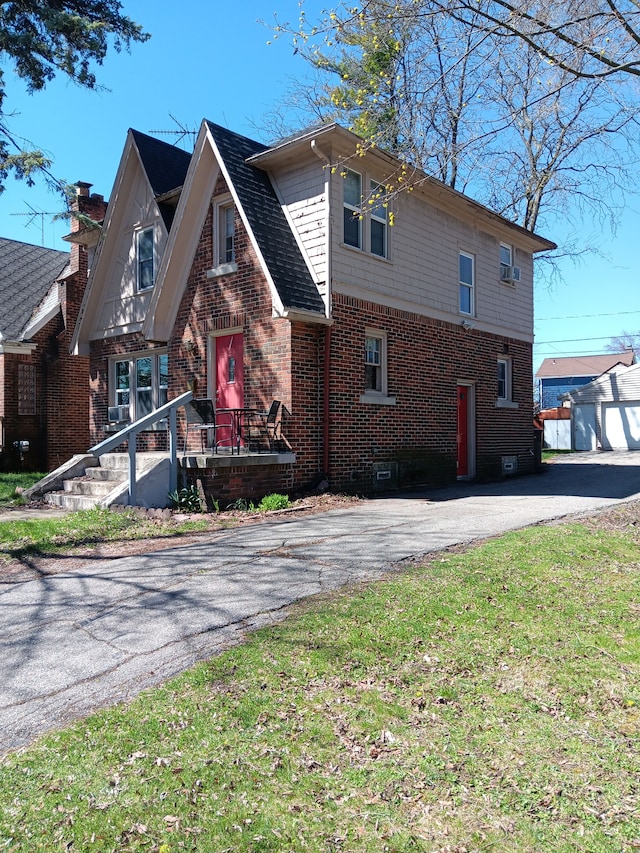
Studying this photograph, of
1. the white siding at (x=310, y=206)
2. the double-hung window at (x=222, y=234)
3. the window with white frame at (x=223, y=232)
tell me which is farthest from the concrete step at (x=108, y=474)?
the white siding at (x=310, y=206)

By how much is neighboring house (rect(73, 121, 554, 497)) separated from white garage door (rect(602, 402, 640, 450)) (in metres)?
16.0

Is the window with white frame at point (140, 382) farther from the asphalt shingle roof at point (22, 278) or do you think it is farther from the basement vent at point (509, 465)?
the basement vent at point (509, 465)

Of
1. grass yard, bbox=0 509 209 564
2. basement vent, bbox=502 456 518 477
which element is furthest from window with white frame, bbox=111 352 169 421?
basement vent, bbox=502 456 518 477

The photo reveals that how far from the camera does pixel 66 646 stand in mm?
4512

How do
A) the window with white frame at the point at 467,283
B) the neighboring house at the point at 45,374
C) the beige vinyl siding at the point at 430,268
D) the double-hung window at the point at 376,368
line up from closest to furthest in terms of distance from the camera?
the beige vinyl siding at the point at 430,268, the double-hung window at the point at 376,368, the window with white frame at the point at 467,283, the neighboring house at the point at 45,374

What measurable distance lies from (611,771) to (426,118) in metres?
8.36

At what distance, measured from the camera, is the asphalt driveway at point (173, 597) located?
12.7 feet

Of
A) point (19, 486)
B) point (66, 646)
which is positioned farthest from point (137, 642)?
point (19, 486)

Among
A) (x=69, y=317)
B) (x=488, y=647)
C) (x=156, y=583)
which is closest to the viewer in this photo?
(x=488, y=647)

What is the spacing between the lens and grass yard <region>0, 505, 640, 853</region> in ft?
8.35

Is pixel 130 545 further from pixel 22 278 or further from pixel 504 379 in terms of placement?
pixel 22 278

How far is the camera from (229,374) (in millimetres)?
12688

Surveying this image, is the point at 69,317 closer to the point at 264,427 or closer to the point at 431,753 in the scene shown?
the point at 264,427

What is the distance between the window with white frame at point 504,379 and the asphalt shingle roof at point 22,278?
1324 centimetres
